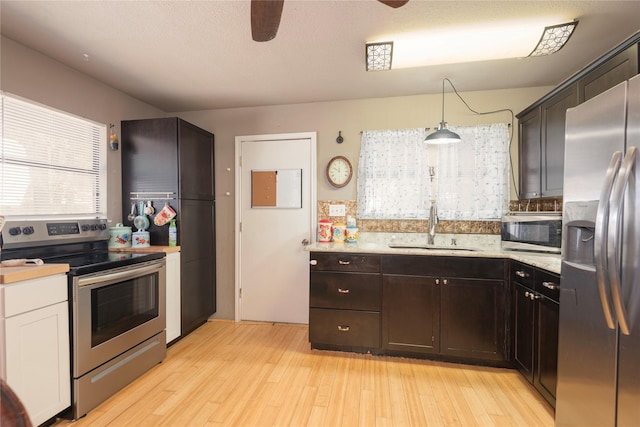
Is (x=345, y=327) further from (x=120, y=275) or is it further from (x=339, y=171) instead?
(x=120, y=275)

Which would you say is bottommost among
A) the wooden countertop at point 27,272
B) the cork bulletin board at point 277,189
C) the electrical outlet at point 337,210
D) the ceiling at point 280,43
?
the wooden countertop at point 27,272

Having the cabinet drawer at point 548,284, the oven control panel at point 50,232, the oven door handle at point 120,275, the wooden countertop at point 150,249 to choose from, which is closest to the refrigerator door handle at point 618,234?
the cabinet drawer at point 548,284

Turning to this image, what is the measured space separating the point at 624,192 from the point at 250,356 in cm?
259

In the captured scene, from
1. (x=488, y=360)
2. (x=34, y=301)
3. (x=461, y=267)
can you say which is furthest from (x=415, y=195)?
(x=34, y=301)

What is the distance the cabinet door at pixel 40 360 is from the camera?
144 centimetres

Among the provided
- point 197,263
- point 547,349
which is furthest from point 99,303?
point 547,349

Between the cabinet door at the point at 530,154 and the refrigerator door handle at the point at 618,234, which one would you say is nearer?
the refrigerator door handle at the point at 618,234

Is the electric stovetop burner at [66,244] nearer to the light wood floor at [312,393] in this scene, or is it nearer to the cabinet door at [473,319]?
the light wood floor at [312,393]

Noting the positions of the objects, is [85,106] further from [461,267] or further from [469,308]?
[469,308]

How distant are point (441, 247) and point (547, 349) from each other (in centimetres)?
113

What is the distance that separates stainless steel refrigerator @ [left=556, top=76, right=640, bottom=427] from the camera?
1086 millimetres

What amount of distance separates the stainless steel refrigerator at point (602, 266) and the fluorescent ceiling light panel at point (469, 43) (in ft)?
2.44

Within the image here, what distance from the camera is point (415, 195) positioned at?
2912 mm

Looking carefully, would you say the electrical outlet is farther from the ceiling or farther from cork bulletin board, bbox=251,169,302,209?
the ceiling
